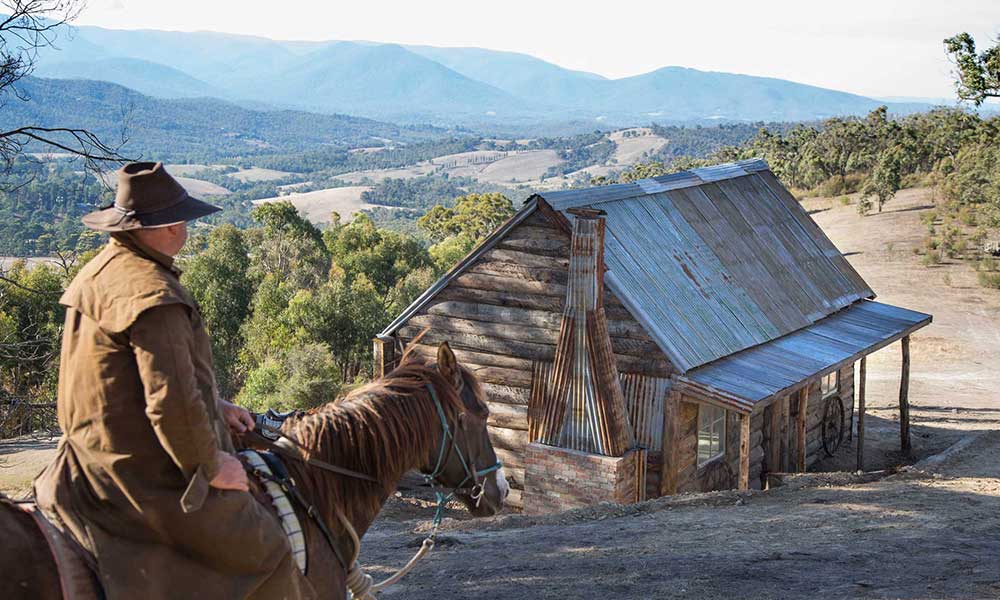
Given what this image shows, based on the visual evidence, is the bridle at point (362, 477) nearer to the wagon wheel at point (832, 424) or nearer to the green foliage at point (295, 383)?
the wagon wheel at point (832, 424)

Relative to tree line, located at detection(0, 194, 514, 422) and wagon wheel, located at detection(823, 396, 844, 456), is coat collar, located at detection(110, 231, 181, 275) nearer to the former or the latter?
tree line, located at detection(0, 194, 514, 422)

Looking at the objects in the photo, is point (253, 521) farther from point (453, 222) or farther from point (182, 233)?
point (453, 222)

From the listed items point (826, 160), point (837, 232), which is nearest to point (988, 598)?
point (837, 232)

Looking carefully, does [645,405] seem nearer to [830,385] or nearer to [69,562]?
[830,385]

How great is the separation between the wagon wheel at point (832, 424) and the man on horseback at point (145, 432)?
1361 cm

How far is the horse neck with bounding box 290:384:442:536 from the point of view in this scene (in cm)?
434

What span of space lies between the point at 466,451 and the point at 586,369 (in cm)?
586

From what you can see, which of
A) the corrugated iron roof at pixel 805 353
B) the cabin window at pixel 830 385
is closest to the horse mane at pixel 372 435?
the corrugated iron roof at pixel 805 353

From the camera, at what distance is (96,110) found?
4838 inches

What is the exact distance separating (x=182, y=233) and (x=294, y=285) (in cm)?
2673

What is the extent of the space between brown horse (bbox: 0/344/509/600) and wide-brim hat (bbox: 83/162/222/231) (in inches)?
51.1

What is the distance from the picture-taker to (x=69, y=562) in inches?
132

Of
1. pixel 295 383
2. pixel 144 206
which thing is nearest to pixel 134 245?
pixel 144 206

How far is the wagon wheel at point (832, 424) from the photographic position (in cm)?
1560
